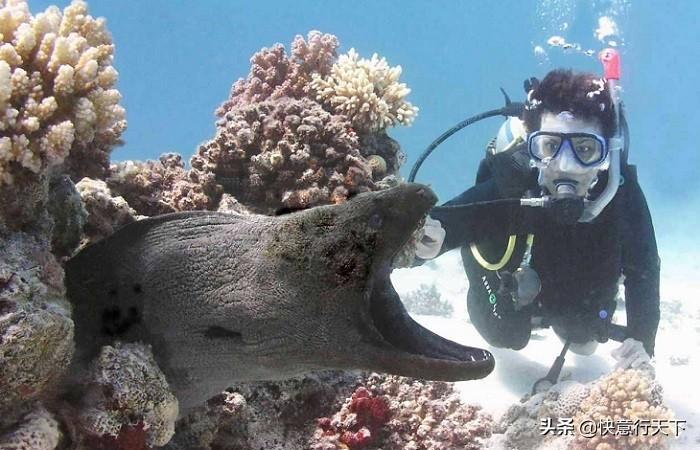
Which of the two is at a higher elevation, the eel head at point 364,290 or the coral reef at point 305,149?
the coral reef at point 305,149

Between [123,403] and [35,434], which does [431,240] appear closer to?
[123,403]

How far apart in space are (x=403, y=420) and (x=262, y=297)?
1808 mm

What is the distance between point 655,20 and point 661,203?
274 ft

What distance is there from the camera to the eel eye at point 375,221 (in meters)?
2.12

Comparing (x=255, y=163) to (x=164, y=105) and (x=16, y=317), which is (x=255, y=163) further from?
(x=164, y=105)

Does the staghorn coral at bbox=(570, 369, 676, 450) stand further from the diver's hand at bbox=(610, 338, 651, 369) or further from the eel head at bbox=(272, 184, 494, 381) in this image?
the eel head at bbox=(272, 184, 494, 381)

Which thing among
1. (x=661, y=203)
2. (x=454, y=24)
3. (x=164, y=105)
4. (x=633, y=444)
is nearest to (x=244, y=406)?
(x=633, y=444)

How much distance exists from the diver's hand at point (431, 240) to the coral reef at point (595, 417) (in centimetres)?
198

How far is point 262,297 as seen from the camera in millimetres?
2285

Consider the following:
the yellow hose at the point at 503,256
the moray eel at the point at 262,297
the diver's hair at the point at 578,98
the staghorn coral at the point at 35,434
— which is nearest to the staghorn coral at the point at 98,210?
the moray eel at the point at 262,297

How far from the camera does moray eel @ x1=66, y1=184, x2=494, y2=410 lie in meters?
2.14

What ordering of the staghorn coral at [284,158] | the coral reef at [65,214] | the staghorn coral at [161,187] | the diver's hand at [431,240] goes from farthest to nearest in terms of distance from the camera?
the diver's hand at [431,240] → the staghorn coral at [284,158] → the staghorn coral at [161,187] → the coral reef at [65,214]

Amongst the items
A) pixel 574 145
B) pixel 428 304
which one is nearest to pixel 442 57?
pixel 428 304

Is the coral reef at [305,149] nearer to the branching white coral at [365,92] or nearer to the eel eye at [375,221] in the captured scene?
the branching white coral at [365,92]
